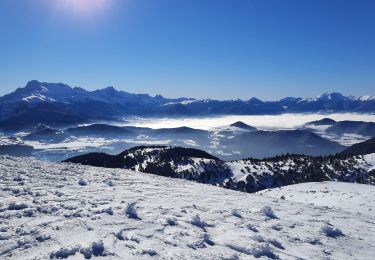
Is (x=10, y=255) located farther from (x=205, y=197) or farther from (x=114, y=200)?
(x=205, y=197)

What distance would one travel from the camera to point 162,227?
14.8 m

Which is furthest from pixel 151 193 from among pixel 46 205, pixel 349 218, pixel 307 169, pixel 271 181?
pixel 307 169

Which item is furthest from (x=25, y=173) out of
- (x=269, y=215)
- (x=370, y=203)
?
(x=370, y=203)

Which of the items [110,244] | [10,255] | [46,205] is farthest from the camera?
[46,205]

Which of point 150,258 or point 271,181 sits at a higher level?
point 150,258

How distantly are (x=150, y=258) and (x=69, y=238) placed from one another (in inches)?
129

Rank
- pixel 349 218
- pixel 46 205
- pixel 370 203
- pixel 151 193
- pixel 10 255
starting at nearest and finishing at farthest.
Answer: pixel 10 255, pixel 46 205, pixel 349 218, pixel 151 193, pixel 370 203

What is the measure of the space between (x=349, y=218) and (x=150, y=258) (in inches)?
485

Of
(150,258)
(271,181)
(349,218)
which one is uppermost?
(150,258)

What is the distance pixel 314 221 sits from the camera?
17.8 m

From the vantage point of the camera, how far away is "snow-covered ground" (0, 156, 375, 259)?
481 inches

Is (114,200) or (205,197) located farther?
(205,197)

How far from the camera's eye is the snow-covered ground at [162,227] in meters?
12.2

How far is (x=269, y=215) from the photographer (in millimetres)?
18219
